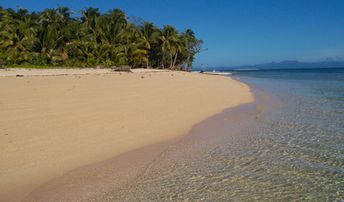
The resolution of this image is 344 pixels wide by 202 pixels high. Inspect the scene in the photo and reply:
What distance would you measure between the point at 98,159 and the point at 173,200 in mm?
1749

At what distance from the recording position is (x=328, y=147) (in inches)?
222

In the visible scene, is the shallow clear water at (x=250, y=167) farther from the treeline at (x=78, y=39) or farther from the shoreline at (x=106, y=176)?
the treeline at (x=78, y=39)

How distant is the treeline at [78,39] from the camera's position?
29.0 m

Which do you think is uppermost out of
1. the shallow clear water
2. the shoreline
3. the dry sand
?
the dry sand

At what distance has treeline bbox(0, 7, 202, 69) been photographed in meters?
29.0

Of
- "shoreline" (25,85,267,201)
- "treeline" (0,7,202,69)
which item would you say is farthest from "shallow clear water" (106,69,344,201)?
"treeline" (0,7,202,69)

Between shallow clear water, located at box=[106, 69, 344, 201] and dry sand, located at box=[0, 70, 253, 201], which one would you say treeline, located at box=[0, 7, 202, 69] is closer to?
dry sand, located at box=[0, 70, 253, 201]

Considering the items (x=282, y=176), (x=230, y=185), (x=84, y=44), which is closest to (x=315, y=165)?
(x=282, y=176)

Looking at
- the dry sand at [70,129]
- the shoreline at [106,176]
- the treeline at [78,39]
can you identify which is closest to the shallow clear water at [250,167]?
the shoreline at [106,176]

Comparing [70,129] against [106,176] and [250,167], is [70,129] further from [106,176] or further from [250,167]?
[250,167]

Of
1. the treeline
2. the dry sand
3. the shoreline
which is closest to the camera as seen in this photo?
the shoreline

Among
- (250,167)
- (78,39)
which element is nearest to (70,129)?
(250,167)

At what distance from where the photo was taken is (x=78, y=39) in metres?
33.4

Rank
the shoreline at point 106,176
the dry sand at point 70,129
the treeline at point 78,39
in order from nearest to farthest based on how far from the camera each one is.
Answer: the shoreline at point 106,176
the dry sand at point 70,129
the treeline at point 78,39
